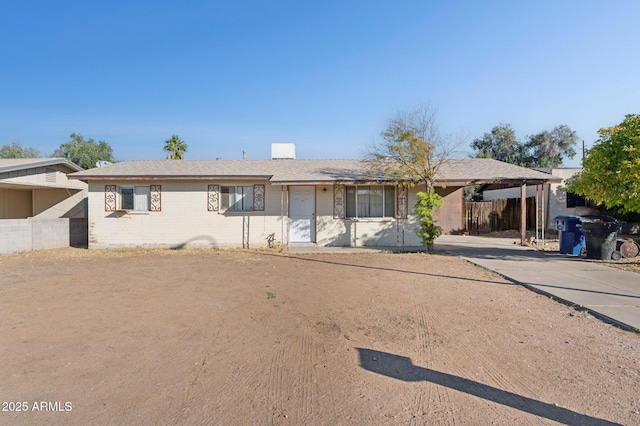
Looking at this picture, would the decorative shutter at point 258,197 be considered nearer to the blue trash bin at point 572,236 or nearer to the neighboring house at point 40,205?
the neighboring house at point 40,205

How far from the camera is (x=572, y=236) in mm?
12453

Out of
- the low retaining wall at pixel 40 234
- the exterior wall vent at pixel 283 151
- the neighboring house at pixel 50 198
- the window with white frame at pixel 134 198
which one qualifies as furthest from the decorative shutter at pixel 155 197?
the exterior wall vent at pixel 283 151

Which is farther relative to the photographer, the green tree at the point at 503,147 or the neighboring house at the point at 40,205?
the green tree at the point at 503,147

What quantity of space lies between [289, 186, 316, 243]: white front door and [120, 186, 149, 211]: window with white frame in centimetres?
609

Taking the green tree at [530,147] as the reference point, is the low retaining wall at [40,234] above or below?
below

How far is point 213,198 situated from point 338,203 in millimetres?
5211

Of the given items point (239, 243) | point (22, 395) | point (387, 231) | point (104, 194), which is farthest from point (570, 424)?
point (104, 194)

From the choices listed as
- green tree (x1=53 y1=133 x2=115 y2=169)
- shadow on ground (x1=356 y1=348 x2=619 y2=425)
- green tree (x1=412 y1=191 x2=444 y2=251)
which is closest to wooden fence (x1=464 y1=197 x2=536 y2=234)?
green tree (x1=412 y1=191 x2=444 y2=251)

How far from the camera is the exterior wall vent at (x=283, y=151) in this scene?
19.2m

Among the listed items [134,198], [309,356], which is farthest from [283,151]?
[309,356]

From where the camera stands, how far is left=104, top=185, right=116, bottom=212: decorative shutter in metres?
15.2

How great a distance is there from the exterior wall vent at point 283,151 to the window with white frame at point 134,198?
6.57m

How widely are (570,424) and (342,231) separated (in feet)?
40.7

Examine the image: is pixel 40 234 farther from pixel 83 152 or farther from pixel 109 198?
pixel 83 152
